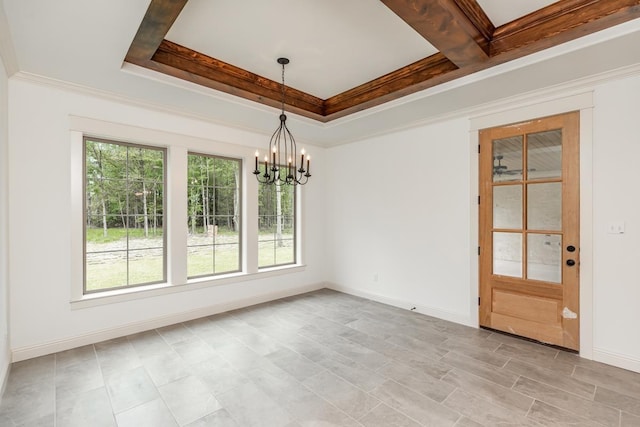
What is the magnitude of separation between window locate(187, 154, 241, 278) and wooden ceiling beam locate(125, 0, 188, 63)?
168 cm

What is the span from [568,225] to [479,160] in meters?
1.14

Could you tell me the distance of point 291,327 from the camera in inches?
146

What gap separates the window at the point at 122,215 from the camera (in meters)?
3.38

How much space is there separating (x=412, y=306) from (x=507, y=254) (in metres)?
1.46

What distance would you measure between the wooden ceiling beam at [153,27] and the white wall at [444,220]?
10.6 ft

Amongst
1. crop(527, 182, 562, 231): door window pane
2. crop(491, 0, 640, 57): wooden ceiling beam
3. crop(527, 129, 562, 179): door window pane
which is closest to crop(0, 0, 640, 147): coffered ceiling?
crop(491, 0, 640, 57): wooden ceiling beam

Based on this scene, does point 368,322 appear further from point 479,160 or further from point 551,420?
point 479,160

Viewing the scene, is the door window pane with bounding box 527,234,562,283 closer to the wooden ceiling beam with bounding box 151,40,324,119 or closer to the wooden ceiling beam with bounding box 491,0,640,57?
the wooden ceiling beam with bounding box 491,0,640,57

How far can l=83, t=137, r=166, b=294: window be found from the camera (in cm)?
338

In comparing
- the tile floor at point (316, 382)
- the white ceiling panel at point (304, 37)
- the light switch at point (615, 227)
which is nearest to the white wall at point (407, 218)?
the tile floor at point (316, 382)

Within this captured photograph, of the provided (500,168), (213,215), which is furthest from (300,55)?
(500,168)

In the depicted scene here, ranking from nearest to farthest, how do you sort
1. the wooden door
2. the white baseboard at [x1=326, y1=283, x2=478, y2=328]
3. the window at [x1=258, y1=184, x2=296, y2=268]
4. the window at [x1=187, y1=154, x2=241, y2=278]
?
the wooden door, the white baseboard at [x1=326, y1=283, x2=478, y2=328], the window at [x1=187, y1=154, x2=241, y2=278], the window at [x1=258, y1=184, x2=296, y2=268]

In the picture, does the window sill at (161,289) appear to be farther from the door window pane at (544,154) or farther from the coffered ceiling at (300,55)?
the door window pane at (544,154)

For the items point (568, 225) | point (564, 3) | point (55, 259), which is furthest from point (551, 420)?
point (55, 259)
